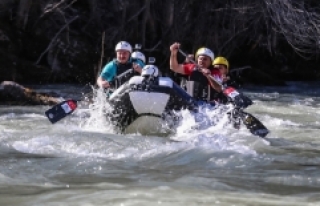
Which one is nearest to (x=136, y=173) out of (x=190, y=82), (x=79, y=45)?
(x=190, y=82)

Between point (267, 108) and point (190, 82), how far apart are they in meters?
4.54

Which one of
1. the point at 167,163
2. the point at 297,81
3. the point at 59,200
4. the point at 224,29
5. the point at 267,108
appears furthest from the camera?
the point at 297,81

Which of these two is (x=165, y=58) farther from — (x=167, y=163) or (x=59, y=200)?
(x=59, y=200)

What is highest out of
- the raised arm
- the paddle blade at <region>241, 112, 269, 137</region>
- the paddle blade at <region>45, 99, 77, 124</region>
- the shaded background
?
the shaded background

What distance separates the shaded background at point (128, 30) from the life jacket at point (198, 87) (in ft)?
26.0

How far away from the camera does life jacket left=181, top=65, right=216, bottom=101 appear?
857cm

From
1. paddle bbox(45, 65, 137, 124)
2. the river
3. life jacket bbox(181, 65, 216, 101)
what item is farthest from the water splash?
life jacket bbox(181, 65, 216, 101)

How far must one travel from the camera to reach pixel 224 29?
771 inches

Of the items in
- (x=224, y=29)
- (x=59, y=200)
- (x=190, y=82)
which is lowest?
(x=59, y=200)

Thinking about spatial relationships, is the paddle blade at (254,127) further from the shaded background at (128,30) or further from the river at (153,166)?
the shaded background at (128,30)

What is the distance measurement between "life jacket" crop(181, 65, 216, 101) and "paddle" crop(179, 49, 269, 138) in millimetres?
164

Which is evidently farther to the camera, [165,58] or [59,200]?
[165,58]

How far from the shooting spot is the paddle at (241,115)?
798cm

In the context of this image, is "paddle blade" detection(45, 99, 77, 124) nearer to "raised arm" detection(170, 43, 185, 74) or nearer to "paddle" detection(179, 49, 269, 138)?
"raised arm" detection(170, 43, 185, 74)
